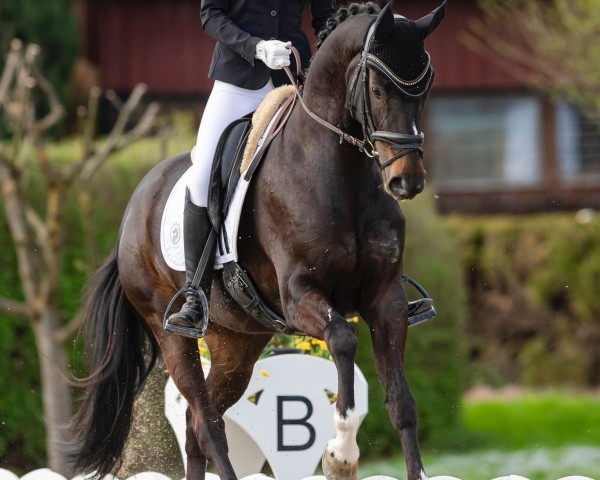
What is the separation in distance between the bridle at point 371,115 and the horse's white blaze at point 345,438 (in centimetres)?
101

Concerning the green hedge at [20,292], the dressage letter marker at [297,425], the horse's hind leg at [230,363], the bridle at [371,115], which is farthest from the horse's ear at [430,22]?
the green hedge at [20,292]

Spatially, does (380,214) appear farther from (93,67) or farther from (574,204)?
(574,204)

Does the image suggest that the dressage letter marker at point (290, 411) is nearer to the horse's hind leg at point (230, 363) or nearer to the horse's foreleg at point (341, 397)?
the horse's hind leg at point (230, 363)

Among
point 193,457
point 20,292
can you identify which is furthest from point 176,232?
point 20,292

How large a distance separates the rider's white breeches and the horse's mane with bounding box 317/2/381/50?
559 millimetres

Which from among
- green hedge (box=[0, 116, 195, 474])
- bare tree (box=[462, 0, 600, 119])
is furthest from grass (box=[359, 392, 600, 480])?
bare tree (box=[462, 0, 600, 119])

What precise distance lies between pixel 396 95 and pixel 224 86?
1.34 meters

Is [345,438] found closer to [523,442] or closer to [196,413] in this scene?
[196,413]

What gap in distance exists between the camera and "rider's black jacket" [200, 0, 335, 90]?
5.88 m

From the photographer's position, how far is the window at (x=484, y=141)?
1989 centimetres

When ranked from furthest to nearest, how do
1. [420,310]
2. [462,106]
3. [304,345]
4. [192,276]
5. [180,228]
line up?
1. [462,106]
2. [304,345]
3. [180,228]
4. [192,276]
5. [420,310]

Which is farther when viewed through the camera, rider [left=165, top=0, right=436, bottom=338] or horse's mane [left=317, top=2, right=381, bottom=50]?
rider [left=165, top=0, right=436, bottom=338]

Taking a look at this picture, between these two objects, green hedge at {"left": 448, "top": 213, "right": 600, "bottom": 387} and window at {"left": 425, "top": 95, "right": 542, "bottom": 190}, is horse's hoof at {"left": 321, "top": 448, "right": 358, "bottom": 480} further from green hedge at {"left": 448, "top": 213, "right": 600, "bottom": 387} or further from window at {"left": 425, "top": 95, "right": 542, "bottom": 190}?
window at {"left": 425, "top": 95, "right": 542, "bottom": 190}

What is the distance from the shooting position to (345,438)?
4.88 m
